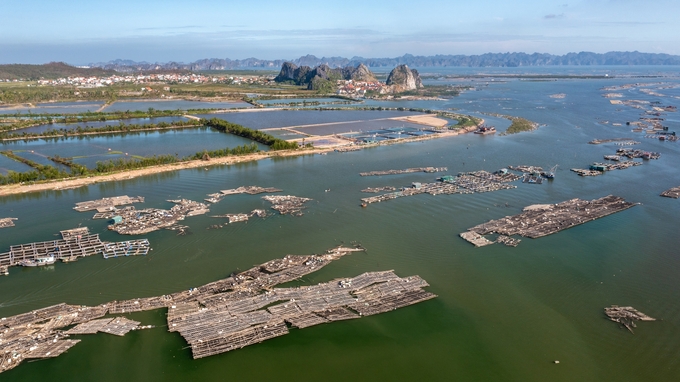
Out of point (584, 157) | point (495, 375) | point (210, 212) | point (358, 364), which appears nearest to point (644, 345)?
point (495, 375)

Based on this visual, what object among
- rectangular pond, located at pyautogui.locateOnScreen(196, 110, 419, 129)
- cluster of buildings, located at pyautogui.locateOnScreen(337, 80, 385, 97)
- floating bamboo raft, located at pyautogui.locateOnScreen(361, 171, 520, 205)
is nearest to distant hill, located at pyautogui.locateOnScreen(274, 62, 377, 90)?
cluster of buildings, located at pyautogui.locateOnScreen(337, 80, 385, 97)

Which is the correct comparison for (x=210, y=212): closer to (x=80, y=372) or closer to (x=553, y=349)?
(x=80, y=372)

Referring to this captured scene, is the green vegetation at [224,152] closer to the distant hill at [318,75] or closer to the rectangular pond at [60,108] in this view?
the rectangular pond at [60,108]

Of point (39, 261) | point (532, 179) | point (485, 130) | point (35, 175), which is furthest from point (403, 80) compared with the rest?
point (39, 261)

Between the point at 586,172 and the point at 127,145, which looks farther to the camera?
the point at 127,145

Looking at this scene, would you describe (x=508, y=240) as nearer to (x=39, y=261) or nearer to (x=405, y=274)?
(x=405, y=274)

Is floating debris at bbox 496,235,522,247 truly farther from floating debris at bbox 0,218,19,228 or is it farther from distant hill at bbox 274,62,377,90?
distant hill at bbox 274,62,377,90

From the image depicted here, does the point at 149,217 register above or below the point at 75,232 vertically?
above
